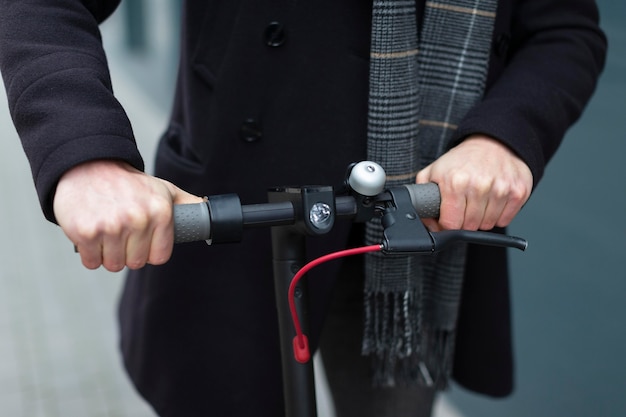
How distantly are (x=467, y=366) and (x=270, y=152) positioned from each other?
2.49 feet

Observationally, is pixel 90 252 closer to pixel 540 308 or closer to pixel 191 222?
pixel 191 222

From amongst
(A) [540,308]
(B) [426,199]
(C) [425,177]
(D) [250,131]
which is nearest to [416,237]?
(B) [426,199]

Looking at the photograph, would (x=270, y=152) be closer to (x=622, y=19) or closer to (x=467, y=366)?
(x=467, y=366)

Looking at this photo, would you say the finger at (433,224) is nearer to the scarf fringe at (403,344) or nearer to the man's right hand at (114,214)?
the scarf fringe at (403,344)

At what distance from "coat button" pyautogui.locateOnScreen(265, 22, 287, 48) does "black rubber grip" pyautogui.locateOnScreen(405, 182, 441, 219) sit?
0.42 metres

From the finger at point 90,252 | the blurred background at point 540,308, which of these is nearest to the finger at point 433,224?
the finger at point 90,252

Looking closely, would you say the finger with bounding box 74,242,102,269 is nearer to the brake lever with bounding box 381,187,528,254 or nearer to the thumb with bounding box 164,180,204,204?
the thumb with bounding box 164,180,204,204

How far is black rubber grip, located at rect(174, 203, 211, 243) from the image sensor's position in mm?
1083

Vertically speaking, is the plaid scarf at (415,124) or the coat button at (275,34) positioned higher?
the coat button at (275,34)

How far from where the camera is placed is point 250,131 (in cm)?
151

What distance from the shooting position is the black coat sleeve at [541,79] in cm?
137

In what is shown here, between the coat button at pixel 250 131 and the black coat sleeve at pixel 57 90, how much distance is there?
32cm

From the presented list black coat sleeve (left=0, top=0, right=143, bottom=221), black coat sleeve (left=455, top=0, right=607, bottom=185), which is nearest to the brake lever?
black coat sleeve (left=455, top=0, right=607, bottom=185)

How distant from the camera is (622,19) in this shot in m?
2.24
